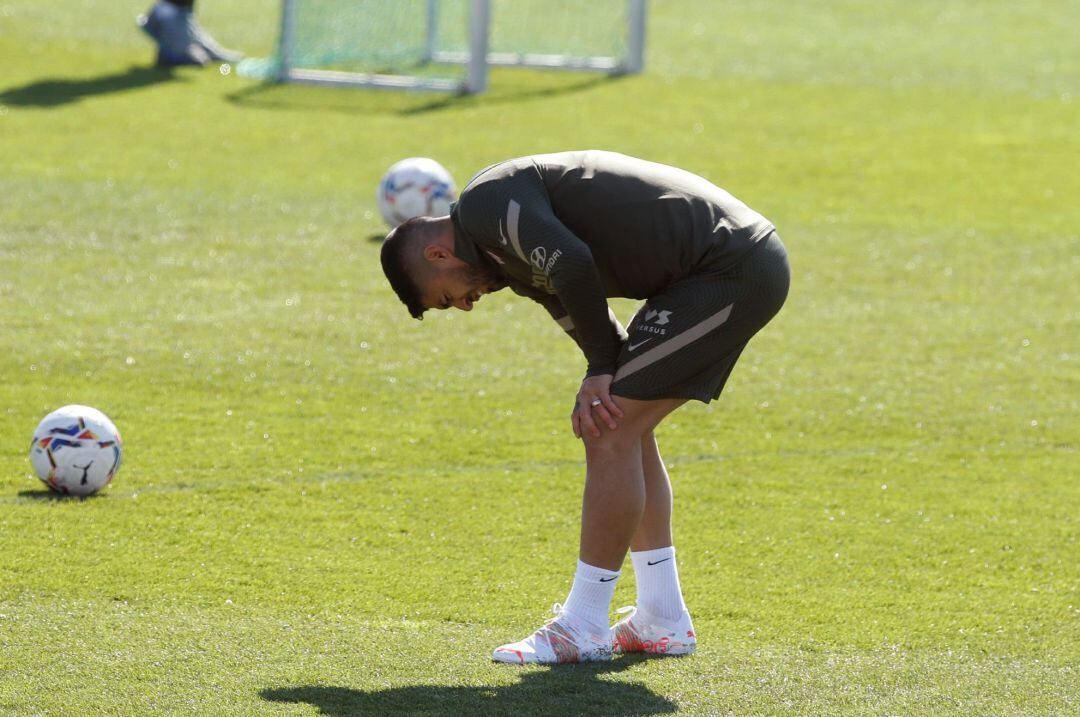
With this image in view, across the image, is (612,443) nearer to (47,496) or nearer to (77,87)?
(47,496)

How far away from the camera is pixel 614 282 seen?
445 cm

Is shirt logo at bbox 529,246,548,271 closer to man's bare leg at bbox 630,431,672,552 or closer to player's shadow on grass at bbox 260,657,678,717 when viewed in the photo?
man's bare leg at bbox 630,431,672,552

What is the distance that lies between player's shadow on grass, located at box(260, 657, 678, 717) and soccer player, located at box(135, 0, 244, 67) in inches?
584

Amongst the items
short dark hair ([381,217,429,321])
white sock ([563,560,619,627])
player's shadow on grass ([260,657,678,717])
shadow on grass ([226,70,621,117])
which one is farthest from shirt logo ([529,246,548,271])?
shadow on grass ([226,70,621,117])

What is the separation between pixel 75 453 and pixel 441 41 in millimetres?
14178

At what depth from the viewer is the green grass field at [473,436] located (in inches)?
178

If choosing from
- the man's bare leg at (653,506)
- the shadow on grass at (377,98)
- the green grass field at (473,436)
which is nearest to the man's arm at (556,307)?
the man's bare leg at (653,506)

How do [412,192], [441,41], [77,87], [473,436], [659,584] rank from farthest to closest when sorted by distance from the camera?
[441,41] < [77,87] < [412,192] < [473,436] < [659,584]

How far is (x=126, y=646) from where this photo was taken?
178 inches

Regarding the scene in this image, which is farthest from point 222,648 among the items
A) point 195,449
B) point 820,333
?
point 820,333

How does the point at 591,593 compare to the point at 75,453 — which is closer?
the point at 591,593

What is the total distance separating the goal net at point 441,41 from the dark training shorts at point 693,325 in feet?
41.4

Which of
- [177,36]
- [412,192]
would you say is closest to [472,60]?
[177,36]

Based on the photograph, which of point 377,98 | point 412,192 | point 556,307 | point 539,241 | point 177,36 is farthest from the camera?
point 177,36
